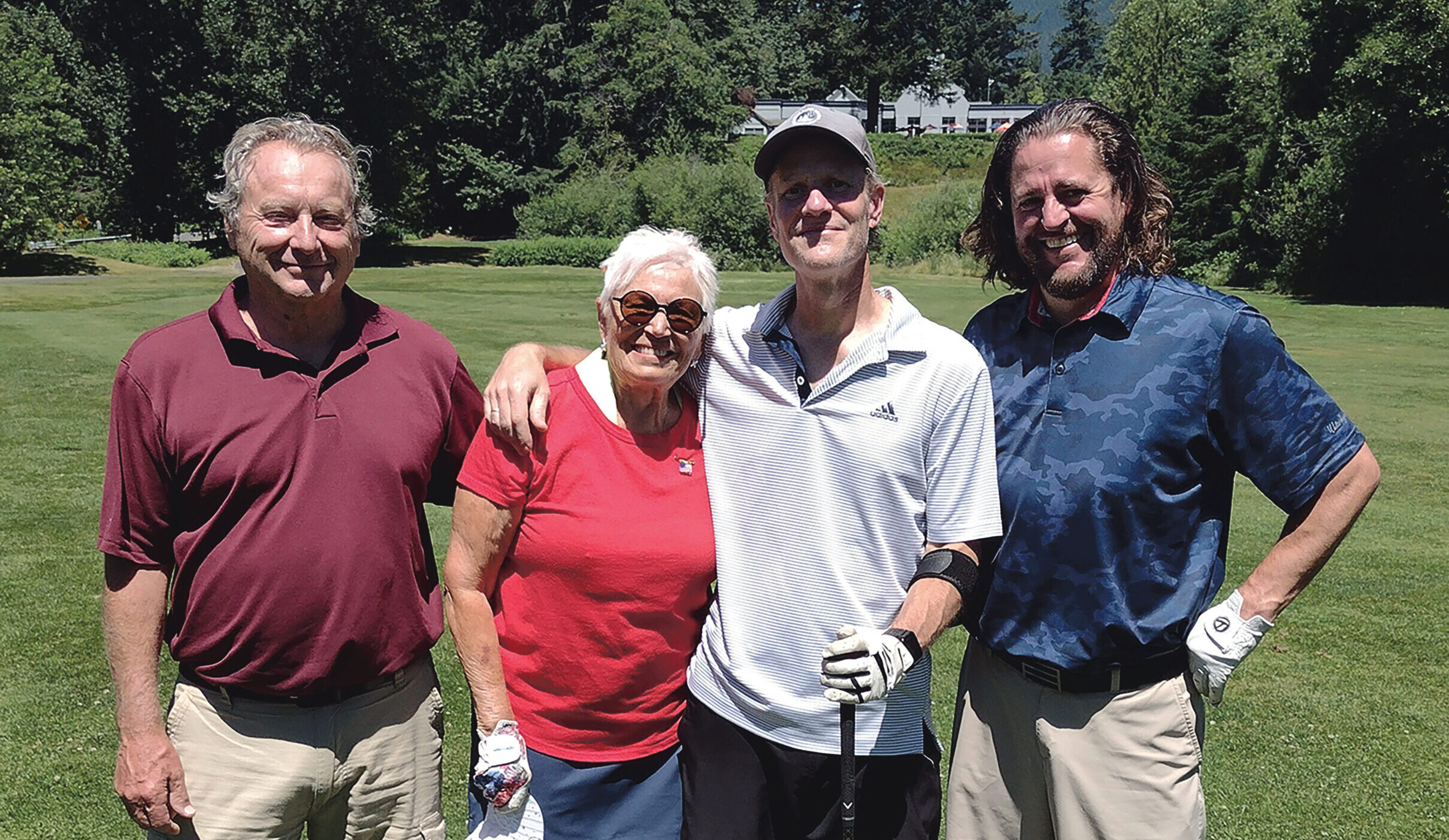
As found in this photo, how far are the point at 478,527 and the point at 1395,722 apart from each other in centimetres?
545

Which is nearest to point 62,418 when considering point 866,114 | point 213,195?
point 213,195

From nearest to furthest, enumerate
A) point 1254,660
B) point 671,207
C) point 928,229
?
1. point 1254,660
2. point 928,229
3. point 671,207

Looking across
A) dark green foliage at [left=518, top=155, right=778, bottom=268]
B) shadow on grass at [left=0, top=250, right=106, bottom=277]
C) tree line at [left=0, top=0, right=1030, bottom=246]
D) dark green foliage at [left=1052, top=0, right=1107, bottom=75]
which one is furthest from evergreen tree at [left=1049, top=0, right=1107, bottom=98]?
shadow on grass at [left=0, top=250, right=106, bottom=277]

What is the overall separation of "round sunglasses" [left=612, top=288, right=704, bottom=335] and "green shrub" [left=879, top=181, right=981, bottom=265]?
129 ft

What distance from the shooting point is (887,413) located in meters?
2.94

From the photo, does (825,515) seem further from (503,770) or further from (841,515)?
(503,770)

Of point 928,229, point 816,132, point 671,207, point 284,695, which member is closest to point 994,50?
point 671,207

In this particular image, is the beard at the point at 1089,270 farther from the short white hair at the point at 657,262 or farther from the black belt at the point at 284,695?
the black belt at the point at 284,695

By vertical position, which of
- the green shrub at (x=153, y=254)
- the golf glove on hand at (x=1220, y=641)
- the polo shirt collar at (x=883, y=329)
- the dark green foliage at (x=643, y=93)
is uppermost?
the dark green foliage at (x=643, y=93)

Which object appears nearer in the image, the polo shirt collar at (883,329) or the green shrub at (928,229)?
the polo shirt collar at (883,329)

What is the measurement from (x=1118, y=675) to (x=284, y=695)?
7.30ft

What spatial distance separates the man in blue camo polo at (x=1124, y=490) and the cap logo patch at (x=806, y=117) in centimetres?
67

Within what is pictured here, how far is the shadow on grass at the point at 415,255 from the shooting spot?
1786 inches

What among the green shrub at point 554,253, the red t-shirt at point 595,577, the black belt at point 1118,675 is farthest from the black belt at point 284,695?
the green shrub at point 554,253
